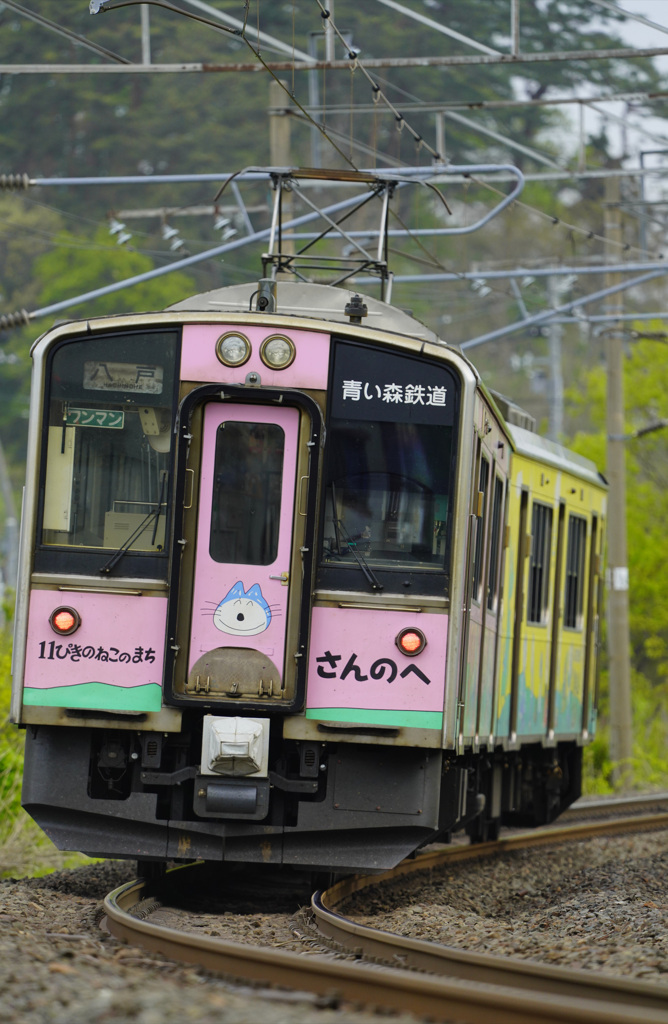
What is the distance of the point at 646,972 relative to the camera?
244 inches

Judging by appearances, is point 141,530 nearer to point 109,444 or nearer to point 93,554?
point 93,554

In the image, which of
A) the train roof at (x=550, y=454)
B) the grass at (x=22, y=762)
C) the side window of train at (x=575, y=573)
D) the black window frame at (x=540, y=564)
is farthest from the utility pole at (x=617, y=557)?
the black window frame at (x=540, y=564)

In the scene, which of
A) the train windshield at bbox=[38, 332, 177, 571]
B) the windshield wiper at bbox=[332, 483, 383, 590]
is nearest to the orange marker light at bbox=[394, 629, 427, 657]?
the windshield wiper at bbox=[332, 483, 383, 590]

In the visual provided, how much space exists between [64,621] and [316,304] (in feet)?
8.85

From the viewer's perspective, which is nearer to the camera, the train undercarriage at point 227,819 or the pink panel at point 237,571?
the pink panel at point 237,571

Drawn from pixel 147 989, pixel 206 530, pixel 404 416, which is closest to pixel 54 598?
pixel 206 530

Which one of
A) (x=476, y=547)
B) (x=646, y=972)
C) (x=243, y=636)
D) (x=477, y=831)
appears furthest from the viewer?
(x=477, y=831)

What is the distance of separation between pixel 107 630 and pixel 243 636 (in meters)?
0.73

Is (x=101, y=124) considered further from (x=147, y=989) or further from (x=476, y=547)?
(x=147, y=989)

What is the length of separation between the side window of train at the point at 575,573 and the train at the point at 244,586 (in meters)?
5.22

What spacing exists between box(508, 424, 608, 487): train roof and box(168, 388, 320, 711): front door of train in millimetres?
2906

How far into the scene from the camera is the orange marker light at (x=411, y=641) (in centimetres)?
863

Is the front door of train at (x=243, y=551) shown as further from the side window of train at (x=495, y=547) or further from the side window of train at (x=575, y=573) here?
the side window of train at (x=575, y=573)

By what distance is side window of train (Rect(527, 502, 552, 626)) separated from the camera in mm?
12633
